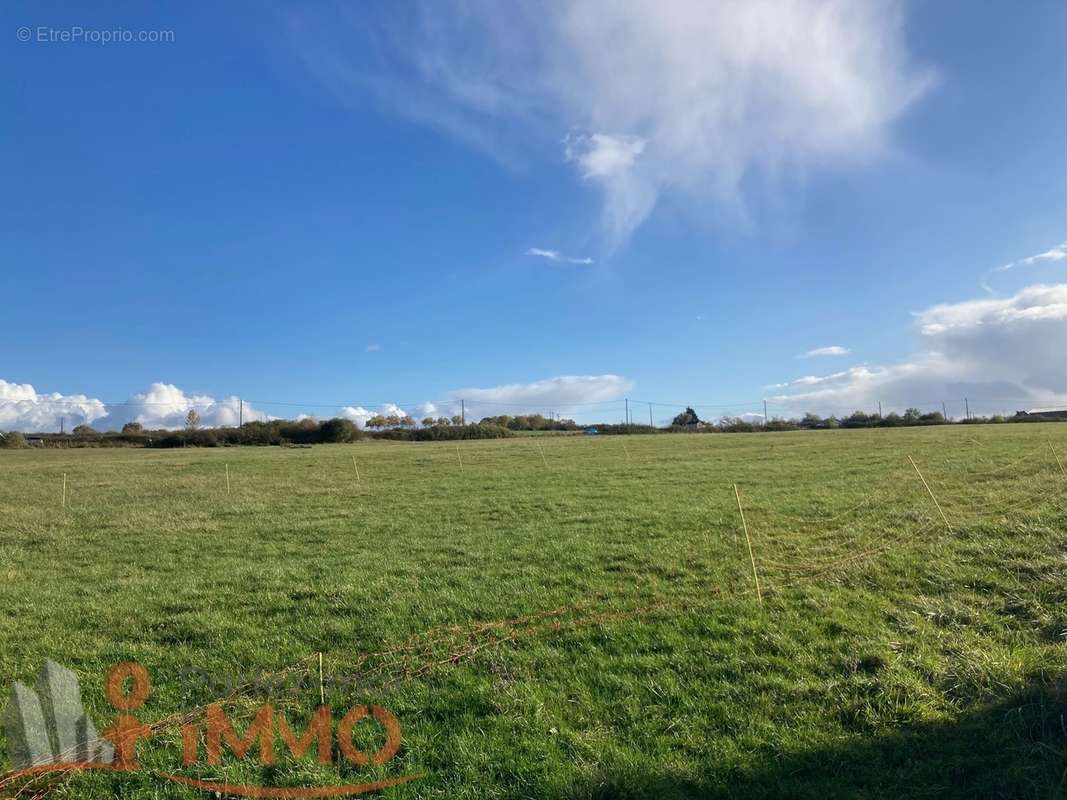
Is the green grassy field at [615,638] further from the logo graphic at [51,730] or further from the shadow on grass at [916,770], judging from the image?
the logo graphic at [51,730]

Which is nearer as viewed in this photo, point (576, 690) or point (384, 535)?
point (576, 690)

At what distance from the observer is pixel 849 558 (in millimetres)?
10289

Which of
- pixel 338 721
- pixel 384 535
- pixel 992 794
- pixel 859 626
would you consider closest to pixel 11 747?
pixel 338 721

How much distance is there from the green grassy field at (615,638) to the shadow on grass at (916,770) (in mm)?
21

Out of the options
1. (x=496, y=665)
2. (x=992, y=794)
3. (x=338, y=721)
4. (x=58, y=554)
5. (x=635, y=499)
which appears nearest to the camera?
(x=992, y=794)

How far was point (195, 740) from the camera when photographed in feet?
16.8

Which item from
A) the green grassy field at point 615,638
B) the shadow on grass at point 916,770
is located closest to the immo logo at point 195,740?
the green grassy field at point 615,638

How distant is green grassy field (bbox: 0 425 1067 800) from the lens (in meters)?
4.66

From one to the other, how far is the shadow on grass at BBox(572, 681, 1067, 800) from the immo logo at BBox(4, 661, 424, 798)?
2.01 m

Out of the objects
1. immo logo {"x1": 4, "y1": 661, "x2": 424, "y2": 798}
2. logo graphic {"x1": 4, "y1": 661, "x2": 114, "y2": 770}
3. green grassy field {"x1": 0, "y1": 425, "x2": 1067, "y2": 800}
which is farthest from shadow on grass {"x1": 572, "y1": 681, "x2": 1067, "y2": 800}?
logo graphic {"x1": 4, "y1": 661, "x2": 114, "y2": 770}

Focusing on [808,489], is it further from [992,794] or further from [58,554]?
[58,554]

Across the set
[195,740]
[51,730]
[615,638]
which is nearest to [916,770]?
[615,638]

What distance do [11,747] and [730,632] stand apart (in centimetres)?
714

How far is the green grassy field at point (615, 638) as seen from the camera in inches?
184
